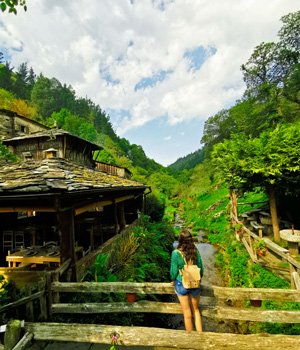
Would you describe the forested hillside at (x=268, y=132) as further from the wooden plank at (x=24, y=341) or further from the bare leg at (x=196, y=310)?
the wooden plank at (x=24, y=341)

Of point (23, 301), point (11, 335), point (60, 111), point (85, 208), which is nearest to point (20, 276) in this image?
point (23, 301)

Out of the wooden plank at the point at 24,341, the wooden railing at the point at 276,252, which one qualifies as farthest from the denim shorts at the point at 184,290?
the wooden railing at the point at 276,252

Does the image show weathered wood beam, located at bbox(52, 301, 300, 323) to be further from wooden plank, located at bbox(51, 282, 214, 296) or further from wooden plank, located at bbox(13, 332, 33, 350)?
wooden plank, located at bbox(13, 332, 33, 350)

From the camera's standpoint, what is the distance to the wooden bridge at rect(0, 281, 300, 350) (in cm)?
338

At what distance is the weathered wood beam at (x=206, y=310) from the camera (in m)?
3.86

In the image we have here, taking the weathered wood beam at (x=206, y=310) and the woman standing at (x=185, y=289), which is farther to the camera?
the woman standing at (x=185, y=289)

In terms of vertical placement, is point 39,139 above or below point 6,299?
above

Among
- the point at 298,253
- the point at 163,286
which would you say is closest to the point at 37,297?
the point at 163,286

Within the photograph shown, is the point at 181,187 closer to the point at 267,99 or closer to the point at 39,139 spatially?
the point at 267,99

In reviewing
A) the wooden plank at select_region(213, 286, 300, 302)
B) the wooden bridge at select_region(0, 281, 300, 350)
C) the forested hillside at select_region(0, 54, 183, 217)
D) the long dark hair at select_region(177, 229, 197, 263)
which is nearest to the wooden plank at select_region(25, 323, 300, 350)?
the wooden bridge at select_region(0, 281, 300, 350)

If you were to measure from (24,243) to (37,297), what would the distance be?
20.9 feet

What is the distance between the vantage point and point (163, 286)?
14.4 feet

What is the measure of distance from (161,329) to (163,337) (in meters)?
0.11

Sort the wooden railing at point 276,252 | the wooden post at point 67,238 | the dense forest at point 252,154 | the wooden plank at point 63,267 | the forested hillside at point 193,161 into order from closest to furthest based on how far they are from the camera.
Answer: the wooden plank at point 63,267 < the wooden post at point 67,238 < the wooden railing at point 276,252 < the dense forest at point 252,154 < the forested hillside at point 193,161
